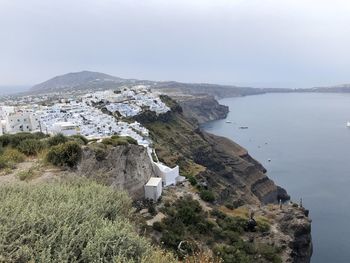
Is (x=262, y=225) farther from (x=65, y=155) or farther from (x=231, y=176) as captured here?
(x=231, y=176)

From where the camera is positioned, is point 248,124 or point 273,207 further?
point 248,124

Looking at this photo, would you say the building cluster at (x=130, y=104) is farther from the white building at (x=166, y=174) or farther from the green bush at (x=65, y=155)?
the green bush at (x=65, y=155)

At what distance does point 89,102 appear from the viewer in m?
70.2

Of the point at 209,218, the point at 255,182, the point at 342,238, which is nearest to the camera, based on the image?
the point at 209,218

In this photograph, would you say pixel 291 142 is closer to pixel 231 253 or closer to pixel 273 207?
pixel 273 207

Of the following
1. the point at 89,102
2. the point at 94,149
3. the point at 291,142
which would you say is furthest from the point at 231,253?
the point at 291,142

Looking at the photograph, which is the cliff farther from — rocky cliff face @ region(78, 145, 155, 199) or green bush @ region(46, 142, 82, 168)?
green bush @ region(46, 142, 82, 168)

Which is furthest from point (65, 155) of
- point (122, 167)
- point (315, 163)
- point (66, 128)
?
point (315, 163)

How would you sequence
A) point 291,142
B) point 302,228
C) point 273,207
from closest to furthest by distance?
point 302,228
point 273,207
point 291,142

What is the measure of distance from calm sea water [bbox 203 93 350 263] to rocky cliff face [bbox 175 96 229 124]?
1463 cm

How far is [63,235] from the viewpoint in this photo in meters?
5.41

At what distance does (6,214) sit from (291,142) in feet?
277

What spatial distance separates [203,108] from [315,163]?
84.4 m

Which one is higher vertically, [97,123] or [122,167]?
[122,167]
